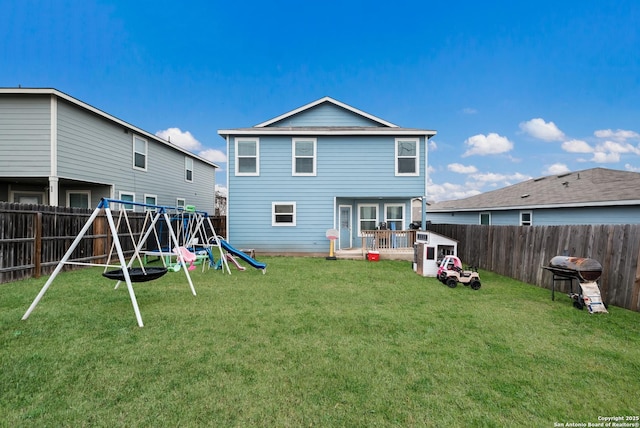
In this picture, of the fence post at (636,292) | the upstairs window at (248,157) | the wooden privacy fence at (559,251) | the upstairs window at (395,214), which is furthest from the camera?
the upstairs window at (395,214)

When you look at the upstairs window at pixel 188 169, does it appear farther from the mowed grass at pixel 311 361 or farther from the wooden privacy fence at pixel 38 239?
the mowed grass at pixel 311 361

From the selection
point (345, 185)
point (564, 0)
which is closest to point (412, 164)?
point (345, 185)

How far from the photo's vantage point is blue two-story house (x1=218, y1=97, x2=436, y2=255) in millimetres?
13719

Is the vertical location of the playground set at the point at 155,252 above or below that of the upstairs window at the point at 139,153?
below

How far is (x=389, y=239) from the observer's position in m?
13.2

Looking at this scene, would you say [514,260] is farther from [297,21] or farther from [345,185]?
[297,21]

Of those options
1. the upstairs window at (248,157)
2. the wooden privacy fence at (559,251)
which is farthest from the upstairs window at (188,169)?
→ the wooden privacy fence at (559,251)

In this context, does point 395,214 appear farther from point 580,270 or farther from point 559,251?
point 580,270

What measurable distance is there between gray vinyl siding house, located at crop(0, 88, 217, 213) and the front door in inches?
411

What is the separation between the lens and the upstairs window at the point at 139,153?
14.8 meters

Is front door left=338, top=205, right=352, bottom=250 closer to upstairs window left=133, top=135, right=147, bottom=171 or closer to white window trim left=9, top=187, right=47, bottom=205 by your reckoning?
upstairs window left=133, top=135, right=147, bottom=171

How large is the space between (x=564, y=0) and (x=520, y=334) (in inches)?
559

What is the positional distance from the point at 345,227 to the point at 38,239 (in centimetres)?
1141

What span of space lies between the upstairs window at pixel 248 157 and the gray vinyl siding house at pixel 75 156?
17.9 ft
